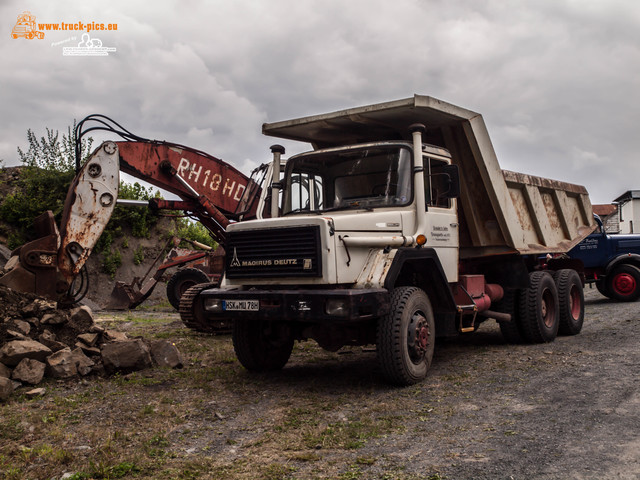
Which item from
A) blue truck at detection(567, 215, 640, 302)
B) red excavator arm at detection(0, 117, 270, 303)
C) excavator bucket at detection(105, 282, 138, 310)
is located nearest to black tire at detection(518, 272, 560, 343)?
red excavator arm at detection(0, 117, 270, 303)

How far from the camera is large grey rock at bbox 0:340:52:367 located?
255 inches

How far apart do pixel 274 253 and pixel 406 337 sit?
1.62 m

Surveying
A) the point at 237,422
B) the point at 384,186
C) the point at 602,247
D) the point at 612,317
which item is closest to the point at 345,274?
the point at 384,186

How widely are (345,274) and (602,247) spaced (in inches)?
469

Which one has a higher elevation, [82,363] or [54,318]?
[54,318]

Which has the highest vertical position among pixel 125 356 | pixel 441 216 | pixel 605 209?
pixel 605 209

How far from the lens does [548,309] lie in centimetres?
997

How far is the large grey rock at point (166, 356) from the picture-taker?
7527 mm

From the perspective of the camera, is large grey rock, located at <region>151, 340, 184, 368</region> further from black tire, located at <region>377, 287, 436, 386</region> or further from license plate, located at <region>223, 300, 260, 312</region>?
black tire, located at <region>377, 287, 436, 386</region>

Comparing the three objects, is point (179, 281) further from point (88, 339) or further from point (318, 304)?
point (318, 304)

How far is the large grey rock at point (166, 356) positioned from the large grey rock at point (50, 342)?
41.5 inches

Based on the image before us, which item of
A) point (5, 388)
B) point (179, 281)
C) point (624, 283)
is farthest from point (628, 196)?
point (5, 388)

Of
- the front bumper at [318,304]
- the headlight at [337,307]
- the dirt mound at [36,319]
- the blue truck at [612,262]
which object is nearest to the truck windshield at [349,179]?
the front bumper at [318,304]

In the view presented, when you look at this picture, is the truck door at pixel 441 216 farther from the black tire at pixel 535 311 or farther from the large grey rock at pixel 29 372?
the large grey rock at pixel 29 372
